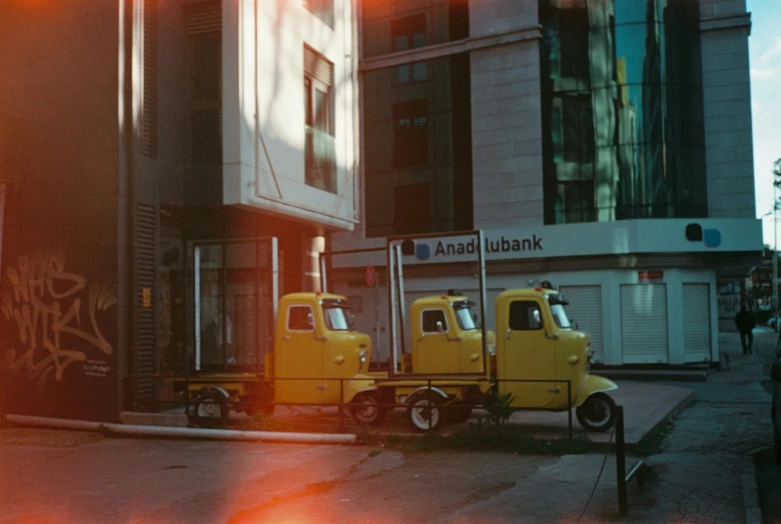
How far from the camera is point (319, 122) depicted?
18.7 metres

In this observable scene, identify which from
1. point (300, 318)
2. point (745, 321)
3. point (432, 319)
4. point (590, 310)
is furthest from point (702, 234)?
point (300, 318)

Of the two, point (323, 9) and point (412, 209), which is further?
point (412, 209)

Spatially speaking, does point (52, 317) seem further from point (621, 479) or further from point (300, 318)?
point (621, 479)

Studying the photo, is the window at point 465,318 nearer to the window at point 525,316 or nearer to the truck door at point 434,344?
the truck door at point 434,344

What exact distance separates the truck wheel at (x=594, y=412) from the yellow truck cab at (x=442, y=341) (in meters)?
1.90

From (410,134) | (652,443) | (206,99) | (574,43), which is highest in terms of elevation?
(574,43)

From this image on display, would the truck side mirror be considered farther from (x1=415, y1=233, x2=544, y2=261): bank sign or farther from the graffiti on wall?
(x1=415, y1=233, x2=544, y2=261): bank sign

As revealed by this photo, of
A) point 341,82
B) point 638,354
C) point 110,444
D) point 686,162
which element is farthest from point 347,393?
point 686,162

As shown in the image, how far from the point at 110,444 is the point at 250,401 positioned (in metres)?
2.36

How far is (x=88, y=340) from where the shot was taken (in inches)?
562

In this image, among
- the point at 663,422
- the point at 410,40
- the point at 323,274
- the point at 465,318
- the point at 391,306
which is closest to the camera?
the point at 391,306

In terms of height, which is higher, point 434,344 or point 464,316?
point 464,316

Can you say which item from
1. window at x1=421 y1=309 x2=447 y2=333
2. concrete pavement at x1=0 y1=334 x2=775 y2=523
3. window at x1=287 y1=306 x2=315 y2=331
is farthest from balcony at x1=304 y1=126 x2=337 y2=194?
concrete pavement at x1=0 y1=334 x2=775 y2=523

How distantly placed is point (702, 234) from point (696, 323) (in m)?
2.81
